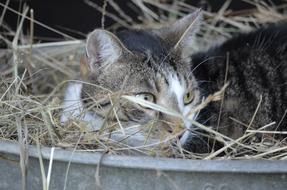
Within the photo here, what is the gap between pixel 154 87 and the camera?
1.93m

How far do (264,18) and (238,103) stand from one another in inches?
39.7

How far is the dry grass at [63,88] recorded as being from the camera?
1672 millimetres

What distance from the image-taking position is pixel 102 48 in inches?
Answer: 75.9

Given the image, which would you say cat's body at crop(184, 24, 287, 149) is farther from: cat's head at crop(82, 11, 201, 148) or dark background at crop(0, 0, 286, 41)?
dark background at crop(0, 0, 286, 41)

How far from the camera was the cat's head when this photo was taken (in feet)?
6.18

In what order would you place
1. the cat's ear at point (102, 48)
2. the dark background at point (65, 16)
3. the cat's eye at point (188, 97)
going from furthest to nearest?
the dark background at point (65, 16) → the cat's eye at point (188, 97) → the cat's ear at point (102, 48)

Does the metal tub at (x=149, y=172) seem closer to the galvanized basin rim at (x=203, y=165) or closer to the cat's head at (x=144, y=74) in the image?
the galvanized basin rim at (x=203, y=165)

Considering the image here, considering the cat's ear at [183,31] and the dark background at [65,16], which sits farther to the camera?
the dark background at [65,16]

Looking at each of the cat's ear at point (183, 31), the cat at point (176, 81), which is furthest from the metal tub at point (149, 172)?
the cat's ear at point (183, 31)

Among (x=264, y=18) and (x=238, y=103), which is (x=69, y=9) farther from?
(x=238, y=103)

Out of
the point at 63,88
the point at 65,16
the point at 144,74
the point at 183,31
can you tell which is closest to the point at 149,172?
the point at 144,74

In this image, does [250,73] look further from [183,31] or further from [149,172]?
[149,172]

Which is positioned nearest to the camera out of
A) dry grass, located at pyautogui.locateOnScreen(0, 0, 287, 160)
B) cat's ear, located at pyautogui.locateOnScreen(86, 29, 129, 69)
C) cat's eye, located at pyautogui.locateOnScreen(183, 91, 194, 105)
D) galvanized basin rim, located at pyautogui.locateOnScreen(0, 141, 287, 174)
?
galvanized basin rim, located at pyautogui.locateOnScreen(0, 141, 287, 174)

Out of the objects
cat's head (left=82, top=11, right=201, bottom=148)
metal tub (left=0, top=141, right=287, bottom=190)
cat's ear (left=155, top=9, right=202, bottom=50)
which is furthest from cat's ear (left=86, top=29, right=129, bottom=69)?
metal tub (left=0, top=141, right=287, bottom=190)
